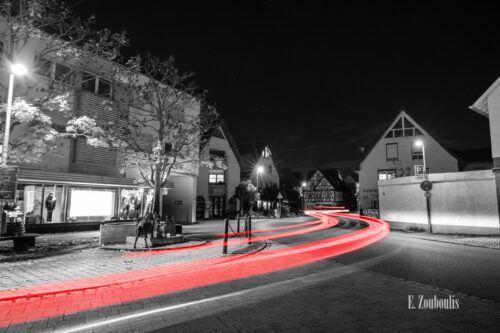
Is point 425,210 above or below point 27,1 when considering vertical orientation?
below

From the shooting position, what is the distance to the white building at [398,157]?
3731 cm

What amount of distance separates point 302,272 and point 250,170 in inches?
1834

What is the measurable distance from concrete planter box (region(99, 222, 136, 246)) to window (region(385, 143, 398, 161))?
3429 centimetres

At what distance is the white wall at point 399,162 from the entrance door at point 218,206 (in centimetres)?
1823

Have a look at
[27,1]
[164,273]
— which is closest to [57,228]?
[27,1]

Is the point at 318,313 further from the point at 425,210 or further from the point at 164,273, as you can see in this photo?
the point at 425,210

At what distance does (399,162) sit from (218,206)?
2384cm

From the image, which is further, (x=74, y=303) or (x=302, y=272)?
(x=302, y=272)

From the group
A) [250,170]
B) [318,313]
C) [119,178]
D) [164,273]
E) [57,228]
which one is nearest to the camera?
[318,313]

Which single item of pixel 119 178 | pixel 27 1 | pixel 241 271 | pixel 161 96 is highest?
pixel 27 1

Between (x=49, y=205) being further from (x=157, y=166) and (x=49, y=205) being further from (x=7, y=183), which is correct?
(x=7, y=183)

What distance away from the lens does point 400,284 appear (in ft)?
21.3

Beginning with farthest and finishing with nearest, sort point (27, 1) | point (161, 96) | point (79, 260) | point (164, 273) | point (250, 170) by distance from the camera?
point (250, 170) < point (161, 96) < point (27, 1) < point (79, 260) < point (164, 273)

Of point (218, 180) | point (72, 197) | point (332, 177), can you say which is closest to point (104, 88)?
point (72, 197)
